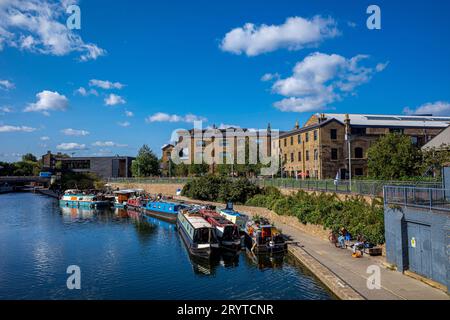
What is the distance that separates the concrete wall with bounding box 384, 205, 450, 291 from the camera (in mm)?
15156

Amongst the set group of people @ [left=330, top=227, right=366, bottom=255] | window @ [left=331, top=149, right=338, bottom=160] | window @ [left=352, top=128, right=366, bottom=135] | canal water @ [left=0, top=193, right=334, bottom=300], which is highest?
window @ [left=352, top=128, right=366, bottom=135]

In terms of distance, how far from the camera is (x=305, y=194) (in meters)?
37.3

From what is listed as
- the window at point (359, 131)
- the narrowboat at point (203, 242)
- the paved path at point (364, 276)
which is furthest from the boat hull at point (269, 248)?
the window at point (359, 131)

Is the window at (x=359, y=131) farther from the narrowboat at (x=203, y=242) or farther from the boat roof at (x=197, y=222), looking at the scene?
the narrowboat at (x=203, y=242)

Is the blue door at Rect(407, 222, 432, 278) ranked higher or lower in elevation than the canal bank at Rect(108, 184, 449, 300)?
higher

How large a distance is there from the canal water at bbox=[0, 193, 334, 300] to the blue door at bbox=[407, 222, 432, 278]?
4.33m

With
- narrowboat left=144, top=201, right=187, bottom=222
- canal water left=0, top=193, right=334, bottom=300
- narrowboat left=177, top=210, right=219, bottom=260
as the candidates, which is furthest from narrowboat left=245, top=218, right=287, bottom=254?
narrowboat left=144, top=201, right=187, bottom=222

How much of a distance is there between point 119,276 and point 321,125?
120 feet

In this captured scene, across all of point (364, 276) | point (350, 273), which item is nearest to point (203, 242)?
point (350, 273)

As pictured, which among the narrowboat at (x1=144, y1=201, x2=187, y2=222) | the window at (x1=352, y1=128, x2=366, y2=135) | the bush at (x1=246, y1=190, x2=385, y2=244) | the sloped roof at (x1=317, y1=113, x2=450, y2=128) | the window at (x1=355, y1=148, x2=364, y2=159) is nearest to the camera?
the bush at (x1=246, y1=190, x2=385, y2=244)

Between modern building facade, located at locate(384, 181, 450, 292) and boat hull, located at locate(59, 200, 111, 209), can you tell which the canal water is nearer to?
modern building facade, located at locate(384, 181, 450, 292)

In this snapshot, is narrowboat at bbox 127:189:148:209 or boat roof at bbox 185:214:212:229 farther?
narrowboat at bbox 127:189:148:209

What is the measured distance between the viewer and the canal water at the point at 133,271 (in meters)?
19.4

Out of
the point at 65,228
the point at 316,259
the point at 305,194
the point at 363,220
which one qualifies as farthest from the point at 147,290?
the point at 65,228
